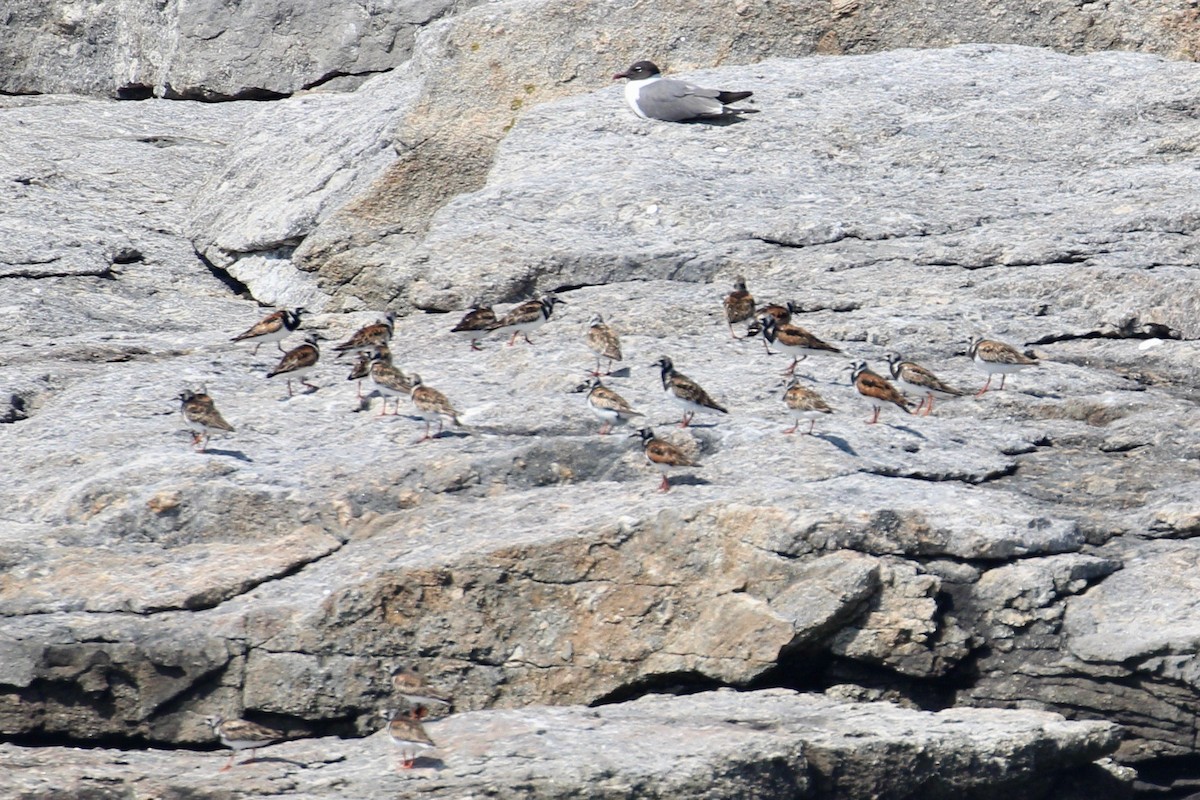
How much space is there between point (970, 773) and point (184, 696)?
4.74m

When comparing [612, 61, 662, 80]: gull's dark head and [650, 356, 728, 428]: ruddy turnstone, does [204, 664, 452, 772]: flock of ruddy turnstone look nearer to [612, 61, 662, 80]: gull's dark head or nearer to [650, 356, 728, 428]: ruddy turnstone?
[650, 356, 728, 428]: ruddy turnstone

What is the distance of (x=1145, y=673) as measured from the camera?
33.0 ft

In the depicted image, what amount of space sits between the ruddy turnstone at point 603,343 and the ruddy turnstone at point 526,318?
935mm

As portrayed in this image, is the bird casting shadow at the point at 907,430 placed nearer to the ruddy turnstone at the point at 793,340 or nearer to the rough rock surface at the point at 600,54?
the ruddy turnstone at the point at 793,340

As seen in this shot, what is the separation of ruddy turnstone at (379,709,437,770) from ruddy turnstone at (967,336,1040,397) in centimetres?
590

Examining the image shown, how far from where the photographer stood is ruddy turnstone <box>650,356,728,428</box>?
12.3m

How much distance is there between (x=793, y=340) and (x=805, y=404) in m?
1.39

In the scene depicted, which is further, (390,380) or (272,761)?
(390,380)

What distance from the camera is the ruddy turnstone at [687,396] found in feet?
40.4

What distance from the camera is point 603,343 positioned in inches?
534

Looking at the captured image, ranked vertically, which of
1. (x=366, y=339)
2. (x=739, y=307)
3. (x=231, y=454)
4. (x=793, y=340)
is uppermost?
(x=739, y=307)

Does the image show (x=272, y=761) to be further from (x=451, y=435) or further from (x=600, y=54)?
(x=600, y=54)

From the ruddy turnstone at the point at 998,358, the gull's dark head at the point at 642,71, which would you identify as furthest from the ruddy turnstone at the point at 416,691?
the gull's dark head at the point at 642,71

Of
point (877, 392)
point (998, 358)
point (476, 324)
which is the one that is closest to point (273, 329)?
point (476, 324)
